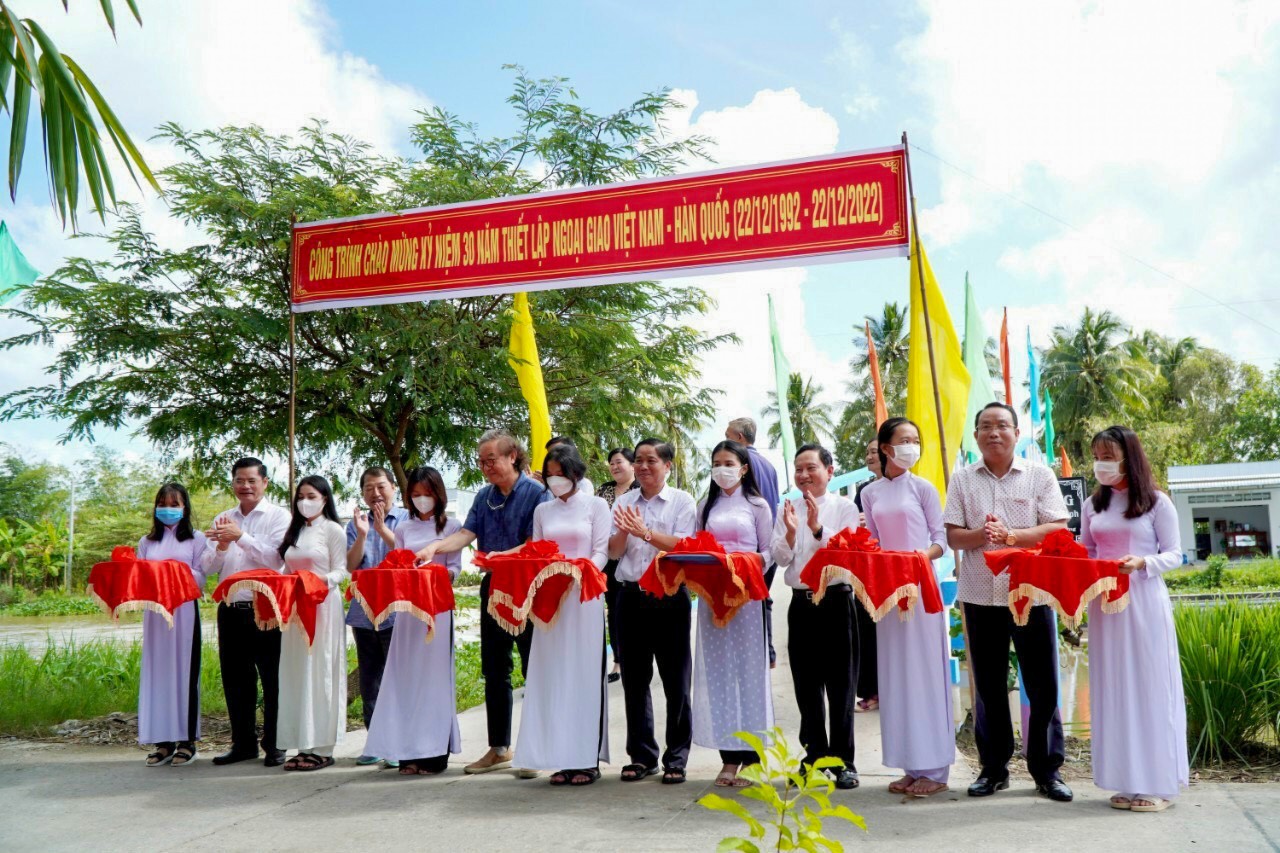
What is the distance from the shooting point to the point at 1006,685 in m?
5.11

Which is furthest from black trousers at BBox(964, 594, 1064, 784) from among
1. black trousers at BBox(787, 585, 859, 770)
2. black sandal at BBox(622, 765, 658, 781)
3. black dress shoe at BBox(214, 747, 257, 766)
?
black dress shoe at BBox(214, 747, 257, 766)

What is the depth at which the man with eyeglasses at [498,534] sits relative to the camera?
5992mm

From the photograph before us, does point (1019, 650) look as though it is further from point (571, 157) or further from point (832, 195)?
point (571, 157)

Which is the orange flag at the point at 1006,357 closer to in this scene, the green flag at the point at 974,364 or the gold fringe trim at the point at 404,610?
the green flag at the point at 974,364

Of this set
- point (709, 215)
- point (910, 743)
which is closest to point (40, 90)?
point (709, 215)

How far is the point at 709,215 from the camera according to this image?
702cm

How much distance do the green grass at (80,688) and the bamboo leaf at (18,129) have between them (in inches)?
162

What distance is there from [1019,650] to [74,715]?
6836 mm

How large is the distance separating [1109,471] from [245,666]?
16.7 feet

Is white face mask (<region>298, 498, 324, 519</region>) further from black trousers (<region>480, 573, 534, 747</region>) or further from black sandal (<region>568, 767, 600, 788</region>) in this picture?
black sandal (<region>568, 767, 600, 788</region>)

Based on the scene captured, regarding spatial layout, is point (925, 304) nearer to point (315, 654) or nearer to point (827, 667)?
point (827, 667)

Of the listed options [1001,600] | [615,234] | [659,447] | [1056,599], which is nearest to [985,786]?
[1001,600]

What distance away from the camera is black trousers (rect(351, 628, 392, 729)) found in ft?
22.1

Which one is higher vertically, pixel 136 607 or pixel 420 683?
pixel 136 607
